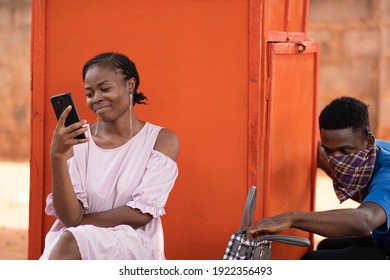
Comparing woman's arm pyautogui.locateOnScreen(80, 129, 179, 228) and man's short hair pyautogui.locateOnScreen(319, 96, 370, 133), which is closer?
woman's arm pyautogui.locateOnScreen(80, 129, 179, 228)

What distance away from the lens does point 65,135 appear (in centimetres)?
390

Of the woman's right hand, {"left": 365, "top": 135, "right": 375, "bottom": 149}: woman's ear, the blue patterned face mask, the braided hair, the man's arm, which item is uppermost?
the braided hair


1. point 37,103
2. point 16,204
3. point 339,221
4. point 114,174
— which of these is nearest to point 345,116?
point 339,221

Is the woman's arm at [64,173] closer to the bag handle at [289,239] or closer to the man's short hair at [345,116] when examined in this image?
the bag handle at [289,239]

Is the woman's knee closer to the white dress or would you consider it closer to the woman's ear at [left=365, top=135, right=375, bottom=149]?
the white dress

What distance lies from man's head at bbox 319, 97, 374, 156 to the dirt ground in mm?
2771

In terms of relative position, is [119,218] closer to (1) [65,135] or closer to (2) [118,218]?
(2) [118,218]

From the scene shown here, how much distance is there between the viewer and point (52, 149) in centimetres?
395

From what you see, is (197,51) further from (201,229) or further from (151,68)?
(201,229)

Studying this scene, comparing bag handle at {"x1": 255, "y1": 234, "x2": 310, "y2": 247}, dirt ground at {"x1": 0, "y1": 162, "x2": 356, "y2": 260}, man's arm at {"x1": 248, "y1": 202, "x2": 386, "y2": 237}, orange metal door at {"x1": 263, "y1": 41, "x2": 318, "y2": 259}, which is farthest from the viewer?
dirt ground at {"x1": 0, "y1": 162, "x2": 356, "y2": 260}

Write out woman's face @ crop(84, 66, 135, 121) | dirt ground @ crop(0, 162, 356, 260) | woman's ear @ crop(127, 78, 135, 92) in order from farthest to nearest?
dirt ground @ crop(0, 162, 356, 260), woman's ear @ crop(127, 78, 135, 92), woman's face @ crop(84, 66, 135, 121)

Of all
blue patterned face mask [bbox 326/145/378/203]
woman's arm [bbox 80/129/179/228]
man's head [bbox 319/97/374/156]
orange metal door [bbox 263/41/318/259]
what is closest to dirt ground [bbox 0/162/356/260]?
orange metal door [bbox 263/41/318/259]

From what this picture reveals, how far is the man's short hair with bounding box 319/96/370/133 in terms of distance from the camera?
184 inches

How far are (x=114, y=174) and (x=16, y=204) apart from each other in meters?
5.11
